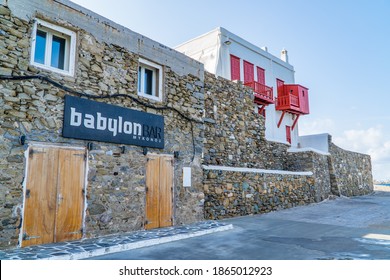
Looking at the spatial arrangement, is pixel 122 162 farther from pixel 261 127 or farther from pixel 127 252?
pixel 261 127

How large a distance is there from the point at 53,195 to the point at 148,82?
3.81m

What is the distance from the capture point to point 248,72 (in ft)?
54.4

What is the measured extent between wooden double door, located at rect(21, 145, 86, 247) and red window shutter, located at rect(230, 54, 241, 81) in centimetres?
1130

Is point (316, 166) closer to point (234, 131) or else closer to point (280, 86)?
point (234, 131)

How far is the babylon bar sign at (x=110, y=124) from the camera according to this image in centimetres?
574

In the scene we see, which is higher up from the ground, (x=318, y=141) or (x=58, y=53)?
(x=58, y=53)

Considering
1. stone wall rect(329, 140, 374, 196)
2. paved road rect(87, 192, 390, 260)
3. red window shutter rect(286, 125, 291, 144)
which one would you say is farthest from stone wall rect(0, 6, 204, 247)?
red window shutter rect(286, 125, 291, 144)

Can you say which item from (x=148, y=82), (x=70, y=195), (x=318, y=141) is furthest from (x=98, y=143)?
(x=318, y=141)

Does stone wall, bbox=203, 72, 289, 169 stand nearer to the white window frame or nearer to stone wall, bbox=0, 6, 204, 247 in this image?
stone wall, bbox=0, 6, 204, 247

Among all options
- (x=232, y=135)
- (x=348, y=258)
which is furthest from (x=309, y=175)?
(x=348, y=258)

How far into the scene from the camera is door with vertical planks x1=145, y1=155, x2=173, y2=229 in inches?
275

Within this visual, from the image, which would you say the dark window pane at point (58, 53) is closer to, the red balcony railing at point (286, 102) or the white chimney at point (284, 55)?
the red balcony railing at point (286, 102)

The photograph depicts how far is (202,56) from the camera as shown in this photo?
52.0 ft
